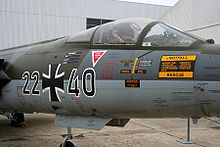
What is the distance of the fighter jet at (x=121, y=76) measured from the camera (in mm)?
3316

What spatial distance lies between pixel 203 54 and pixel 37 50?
10.1 ft

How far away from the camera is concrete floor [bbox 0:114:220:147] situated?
6.97 m

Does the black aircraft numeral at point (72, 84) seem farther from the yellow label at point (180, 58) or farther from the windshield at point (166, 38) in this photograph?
the yellow label at point (180, 58)

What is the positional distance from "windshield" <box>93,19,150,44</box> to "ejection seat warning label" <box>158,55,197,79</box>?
635 millimetres

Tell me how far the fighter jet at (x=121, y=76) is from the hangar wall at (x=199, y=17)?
9279mm

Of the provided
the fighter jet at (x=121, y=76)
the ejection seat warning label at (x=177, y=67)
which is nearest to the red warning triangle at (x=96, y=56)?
the fighter jet at (x=121, y=76)

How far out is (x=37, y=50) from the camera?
524 cm

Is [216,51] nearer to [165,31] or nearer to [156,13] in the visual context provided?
[165,31]

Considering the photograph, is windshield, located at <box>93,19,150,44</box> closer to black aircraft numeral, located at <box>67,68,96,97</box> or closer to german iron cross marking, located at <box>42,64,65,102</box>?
black aircraft numeral, located at <box>67,68,96,97</box>

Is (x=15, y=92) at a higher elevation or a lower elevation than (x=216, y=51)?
lower

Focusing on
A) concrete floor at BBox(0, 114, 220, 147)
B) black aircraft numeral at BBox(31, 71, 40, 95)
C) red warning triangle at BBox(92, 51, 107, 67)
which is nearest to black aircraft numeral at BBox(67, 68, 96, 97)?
red warning triangle at BBox(92, 51, 107, 67)

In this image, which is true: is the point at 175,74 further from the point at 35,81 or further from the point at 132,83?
the point at 35,81

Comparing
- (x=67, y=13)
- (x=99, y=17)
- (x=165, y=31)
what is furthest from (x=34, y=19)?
(x=165, y=31)

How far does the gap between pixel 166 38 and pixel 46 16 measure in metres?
18.4
